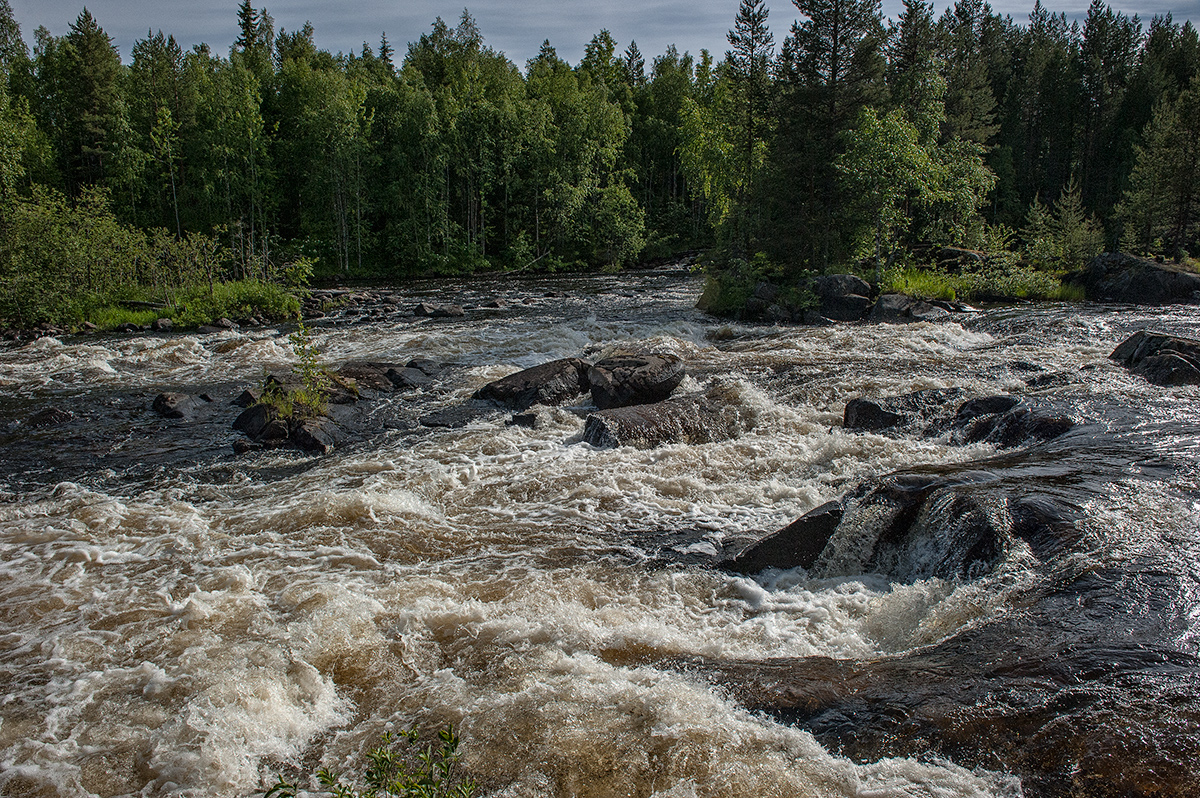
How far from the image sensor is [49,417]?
12742 mm

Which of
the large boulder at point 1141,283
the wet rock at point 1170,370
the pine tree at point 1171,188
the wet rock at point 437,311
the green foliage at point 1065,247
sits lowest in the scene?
the wet rock at point 1170,370

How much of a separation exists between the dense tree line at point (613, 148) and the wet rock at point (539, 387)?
545 inches

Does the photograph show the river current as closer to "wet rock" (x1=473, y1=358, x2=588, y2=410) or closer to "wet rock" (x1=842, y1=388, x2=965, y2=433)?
"wet rock" (x1=842, y1=388, x2=965, y2=433)

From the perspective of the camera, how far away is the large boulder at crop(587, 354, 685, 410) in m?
13.1

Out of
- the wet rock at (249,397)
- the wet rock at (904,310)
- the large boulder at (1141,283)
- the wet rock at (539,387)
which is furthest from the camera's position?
the large boulder at (1141,283)

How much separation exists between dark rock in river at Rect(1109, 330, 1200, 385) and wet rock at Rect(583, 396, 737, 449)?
748 cm

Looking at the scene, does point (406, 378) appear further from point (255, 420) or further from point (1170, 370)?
point (1170, 370)

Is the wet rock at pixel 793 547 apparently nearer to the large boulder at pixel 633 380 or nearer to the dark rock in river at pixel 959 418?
the dark rock in river at pixel 959 418

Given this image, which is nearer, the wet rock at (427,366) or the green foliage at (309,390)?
the green foliage at (309,390)

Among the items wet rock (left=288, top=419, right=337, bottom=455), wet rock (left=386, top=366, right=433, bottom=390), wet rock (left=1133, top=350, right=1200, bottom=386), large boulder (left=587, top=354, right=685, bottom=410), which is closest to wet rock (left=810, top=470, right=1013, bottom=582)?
large boulder (left=587, top=354, right=685, bottom=410)

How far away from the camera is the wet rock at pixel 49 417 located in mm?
12547

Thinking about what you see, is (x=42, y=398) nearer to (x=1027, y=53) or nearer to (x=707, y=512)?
(x=707, y=512)

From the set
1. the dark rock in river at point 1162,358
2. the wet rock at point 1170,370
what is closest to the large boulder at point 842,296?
the dark rock in river at point 1162,358

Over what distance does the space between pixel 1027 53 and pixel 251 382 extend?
75.8m
